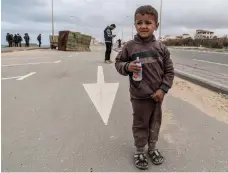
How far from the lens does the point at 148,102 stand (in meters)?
3.37

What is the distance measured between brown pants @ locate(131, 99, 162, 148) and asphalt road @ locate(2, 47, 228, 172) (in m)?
0.23

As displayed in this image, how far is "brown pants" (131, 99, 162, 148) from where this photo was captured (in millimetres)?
3391

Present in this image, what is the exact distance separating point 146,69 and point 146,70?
11 millimetres

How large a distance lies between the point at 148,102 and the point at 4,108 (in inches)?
122

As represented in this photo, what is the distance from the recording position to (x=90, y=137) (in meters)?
4.11

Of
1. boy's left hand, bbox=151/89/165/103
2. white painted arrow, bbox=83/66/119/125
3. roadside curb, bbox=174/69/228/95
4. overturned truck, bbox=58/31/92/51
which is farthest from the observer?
overturned truck, bbox=58/31/92/51

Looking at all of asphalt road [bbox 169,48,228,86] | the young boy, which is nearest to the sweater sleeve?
the young boy

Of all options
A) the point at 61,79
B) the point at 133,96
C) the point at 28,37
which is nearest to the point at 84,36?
the point at 28,37

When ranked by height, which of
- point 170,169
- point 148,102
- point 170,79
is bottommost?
point 170,169

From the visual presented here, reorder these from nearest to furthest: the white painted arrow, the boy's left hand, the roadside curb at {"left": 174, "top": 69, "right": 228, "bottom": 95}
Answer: the boy's left hand < the white painted arrow < the roadside curb at {"left": 174, "top": 69, "right": 228, "bottom": 95}

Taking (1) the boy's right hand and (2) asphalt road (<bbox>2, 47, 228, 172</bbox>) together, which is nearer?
(1) the boy's right hand

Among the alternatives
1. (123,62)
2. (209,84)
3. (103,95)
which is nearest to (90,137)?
(123,62)

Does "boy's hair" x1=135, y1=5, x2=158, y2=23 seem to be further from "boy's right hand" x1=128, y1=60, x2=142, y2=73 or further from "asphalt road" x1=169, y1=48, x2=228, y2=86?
"asphalt road" x1=169, y1=48, x2=228, y2=86

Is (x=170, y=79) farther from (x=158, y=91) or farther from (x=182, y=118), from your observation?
(x=182, y=118)
